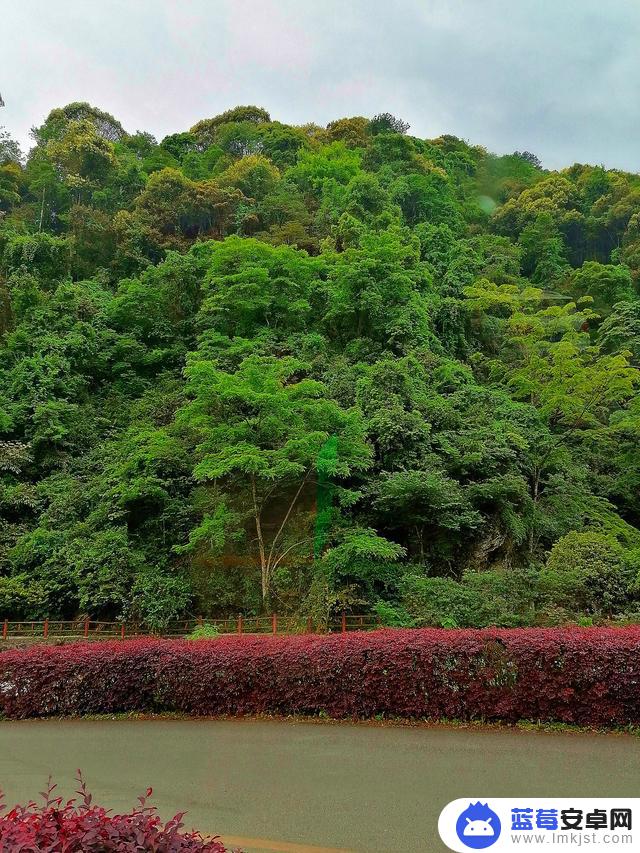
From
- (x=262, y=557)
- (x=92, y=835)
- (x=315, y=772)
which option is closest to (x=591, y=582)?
(x=262, y=557)

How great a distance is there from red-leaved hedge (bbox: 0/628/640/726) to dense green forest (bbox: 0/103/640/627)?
20.6ft

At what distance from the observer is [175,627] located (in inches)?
635

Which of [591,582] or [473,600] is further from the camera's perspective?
[591,582]

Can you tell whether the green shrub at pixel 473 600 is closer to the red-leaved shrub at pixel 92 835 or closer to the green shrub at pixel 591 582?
the green shrub at pixel 591 582

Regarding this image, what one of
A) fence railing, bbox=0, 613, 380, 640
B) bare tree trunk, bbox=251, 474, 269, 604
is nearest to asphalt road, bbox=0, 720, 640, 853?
fence railing, bbox=0, 613, 380, 640

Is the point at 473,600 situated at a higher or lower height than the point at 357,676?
higher

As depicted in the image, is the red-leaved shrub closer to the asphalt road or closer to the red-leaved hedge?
the asphalt road

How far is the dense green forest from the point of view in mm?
15398

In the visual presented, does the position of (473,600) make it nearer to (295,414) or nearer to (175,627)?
(295,414)

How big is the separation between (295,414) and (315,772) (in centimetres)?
1034

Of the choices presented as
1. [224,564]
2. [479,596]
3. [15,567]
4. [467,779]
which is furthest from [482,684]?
[15,567]

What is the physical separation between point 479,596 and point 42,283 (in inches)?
930

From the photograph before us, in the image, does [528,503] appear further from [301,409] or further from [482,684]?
[482,684]

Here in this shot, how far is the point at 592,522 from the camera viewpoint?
18938mm
